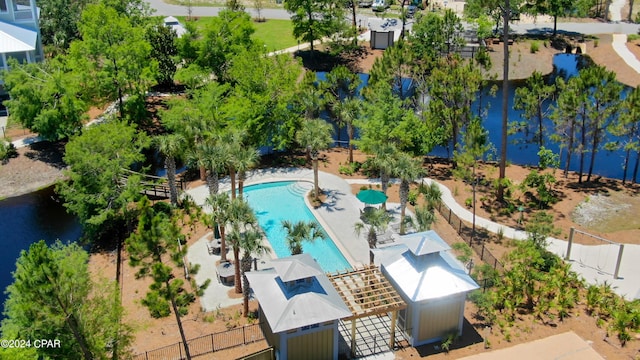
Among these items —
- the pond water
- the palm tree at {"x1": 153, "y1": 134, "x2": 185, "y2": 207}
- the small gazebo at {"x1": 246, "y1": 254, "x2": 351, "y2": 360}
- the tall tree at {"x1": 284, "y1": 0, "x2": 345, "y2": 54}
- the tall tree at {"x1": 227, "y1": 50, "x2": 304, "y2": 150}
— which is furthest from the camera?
the tall tree at {"x1": 284, "y1": 0, "x2": 345, "y2": 54}

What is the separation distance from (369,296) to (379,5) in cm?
7504

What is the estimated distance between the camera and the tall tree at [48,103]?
5334 centimetres

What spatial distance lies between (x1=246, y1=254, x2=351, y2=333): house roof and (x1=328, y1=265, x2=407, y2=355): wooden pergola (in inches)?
46.6

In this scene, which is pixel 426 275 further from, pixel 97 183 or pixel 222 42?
pixel 222 42

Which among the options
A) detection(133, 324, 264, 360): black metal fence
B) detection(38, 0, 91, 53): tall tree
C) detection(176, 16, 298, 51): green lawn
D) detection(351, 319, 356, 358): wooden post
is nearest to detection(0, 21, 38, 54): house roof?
detection(38, 0, 91, 53): tall tree

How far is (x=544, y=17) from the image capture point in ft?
312

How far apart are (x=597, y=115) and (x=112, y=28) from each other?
41319mm

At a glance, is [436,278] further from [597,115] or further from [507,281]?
[597,115]

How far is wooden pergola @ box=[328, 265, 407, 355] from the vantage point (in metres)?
31.4

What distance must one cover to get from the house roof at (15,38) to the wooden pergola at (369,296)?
45.4m

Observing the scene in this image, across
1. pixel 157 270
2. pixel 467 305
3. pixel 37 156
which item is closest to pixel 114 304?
pixel 157 270

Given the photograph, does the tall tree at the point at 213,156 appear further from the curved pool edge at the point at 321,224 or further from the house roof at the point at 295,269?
the house roof at the point at 295,269

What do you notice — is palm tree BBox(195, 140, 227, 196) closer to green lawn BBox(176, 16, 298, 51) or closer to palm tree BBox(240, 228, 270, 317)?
palm tree BBox(240, 228, 270, 317)

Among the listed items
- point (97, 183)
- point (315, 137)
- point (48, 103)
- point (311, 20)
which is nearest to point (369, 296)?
point (315, 137)
